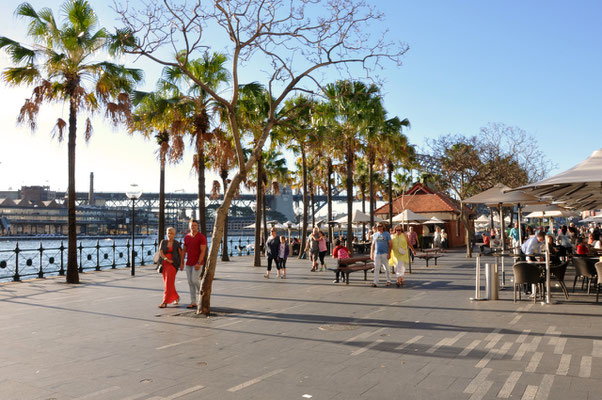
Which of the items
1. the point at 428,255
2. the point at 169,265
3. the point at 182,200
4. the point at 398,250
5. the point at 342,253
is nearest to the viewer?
the point at 169,265

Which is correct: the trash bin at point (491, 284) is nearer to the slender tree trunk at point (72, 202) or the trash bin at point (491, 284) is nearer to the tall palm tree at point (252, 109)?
the tall palm tree at point (252, 109)

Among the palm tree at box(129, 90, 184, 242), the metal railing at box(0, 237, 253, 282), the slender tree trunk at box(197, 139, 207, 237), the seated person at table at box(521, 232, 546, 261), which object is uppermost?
the palm tree at box(129, 90, 184, 242)

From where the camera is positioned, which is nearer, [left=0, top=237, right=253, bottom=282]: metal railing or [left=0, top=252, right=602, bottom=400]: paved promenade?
[left=0, top=252, right=602, bottom=400]: paved promenade

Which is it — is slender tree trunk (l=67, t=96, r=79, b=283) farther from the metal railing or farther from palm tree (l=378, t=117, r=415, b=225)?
palm tree (l=378, t=117, r=415, b=225)

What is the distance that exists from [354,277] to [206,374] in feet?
39.6

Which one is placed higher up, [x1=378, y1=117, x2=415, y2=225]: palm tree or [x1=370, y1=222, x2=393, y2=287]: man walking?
[x1=378, y1=117, x2=415, y2=225]: palm tree

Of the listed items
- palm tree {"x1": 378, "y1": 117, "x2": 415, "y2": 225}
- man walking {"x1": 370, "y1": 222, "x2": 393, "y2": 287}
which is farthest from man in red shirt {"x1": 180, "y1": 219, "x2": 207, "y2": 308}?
palm tree {"x1": 378, "y1": 117, "x2": 415, "y2": 225}

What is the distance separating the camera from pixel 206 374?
18.3ft

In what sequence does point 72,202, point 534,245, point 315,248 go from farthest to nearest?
point 315,248, point 72,202, point 534,245

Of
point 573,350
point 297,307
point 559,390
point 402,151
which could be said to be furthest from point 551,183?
point 402,151

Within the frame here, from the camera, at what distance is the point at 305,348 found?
678cm

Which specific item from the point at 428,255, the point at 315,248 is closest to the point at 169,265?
the point at 315,248

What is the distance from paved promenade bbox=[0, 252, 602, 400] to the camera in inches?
197

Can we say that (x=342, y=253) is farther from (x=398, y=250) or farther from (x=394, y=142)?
(x=394, y=142)
